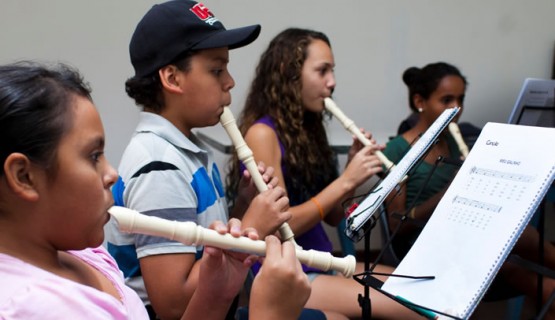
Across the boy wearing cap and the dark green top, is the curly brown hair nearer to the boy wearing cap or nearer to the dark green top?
the dark green top

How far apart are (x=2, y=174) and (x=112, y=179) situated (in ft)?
0.44

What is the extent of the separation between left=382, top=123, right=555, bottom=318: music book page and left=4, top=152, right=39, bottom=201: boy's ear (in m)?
0.58

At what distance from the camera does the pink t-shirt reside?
618mm

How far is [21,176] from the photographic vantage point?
661 millimetres

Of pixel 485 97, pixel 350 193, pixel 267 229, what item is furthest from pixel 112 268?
pixel 485 97

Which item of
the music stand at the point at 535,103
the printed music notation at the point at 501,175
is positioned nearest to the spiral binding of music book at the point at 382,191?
Result: the printed music notation at the point at 501,175

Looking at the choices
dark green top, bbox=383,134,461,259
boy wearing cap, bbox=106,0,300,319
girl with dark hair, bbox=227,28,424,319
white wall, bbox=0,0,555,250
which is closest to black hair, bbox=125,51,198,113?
boy wearing cap, bbox=106,0,300,319

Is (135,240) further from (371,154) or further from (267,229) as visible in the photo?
(371,154)

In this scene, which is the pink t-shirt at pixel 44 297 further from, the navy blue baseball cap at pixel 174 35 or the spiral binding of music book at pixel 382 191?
the navy blue baseball cap at pixel 174 35

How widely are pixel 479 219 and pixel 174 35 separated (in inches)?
27.8

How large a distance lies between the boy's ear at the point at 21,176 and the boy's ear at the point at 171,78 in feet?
1.91

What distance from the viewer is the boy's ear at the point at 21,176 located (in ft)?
2.12

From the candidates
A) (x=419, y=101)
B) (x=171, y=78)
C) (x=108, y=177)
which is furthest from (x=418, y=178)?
(x=108, y=177)

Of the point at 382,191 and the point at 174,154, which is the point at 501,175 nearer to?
the point at 382,191
